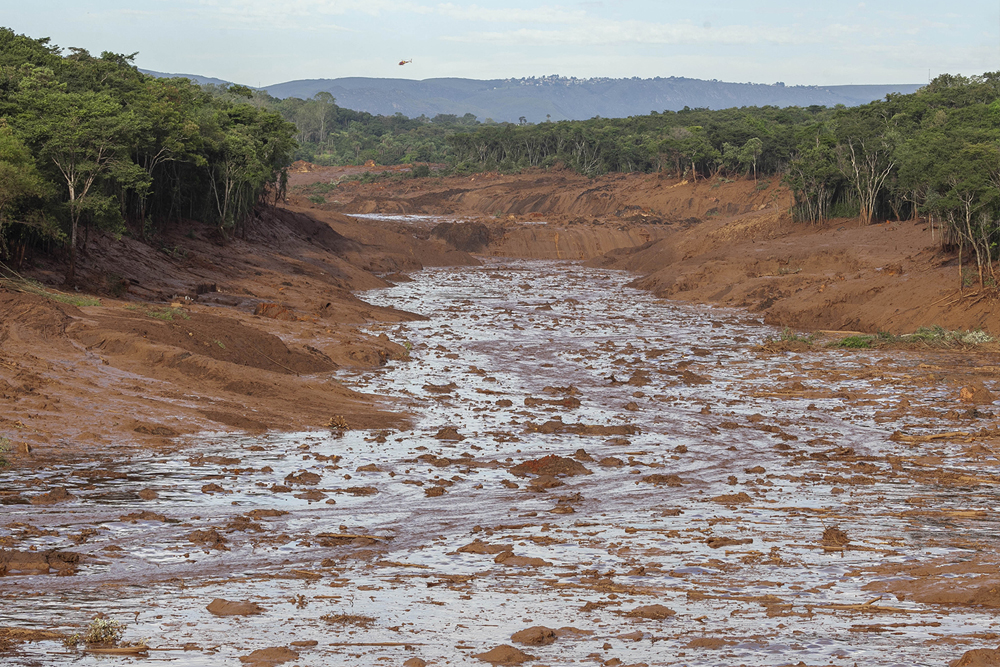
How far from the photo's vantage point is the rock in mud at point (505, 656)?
8.16m

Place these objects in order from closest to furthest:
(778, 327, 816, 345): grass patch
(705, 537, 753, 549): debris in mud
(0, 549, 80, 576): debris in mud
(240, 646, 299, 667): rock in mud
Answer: (240, 646, 299, 667): rock in mud, (0, 549, 80, 576): debris in mud, (705, 537, 753, 549): debris in mud, (778, 327, 816, 345): grass patch

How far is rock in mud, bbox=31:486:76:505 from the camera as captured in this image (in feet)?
40.9

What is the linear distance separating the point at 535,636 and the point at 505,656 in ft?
1.47

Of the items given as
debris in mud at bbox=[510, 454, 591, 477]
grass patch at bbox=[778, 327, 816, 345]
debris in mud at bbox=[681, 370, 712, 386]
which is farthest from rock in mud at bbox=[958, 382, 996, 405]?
debris in mud at bbox=[510, 454, 591, 477]

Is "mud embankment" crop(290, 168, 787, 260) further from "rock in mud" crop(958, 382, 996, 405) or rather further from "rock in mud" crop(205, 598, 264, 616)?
"rock in mud" crop(205, 598, 264, 616)

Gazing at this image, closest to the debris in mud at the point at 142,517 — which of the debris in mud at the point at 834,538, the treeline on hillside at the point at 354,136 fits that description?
the debris in mud at the point at 834,538

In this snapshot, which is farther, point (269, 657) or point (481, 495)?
point (481, 495)

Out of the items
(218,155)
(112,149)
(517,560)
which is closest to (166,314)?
(112,149)

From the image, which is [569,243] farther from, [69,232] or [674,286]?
[69,232]

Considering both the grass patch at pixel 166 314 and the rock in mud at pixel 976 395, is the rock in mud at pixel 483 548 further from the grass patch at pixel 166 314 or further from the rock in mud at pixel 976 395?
the rock in mud at pixel 976 395

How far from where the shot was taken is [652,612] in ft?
30.2

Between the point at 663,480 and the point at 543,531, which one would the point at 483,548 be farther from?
the point at 663,480

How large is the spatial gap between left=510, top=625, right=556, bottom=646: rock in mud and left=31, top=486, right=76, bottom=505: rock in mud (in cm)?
672

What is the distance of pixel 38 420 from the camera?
15953 mm
